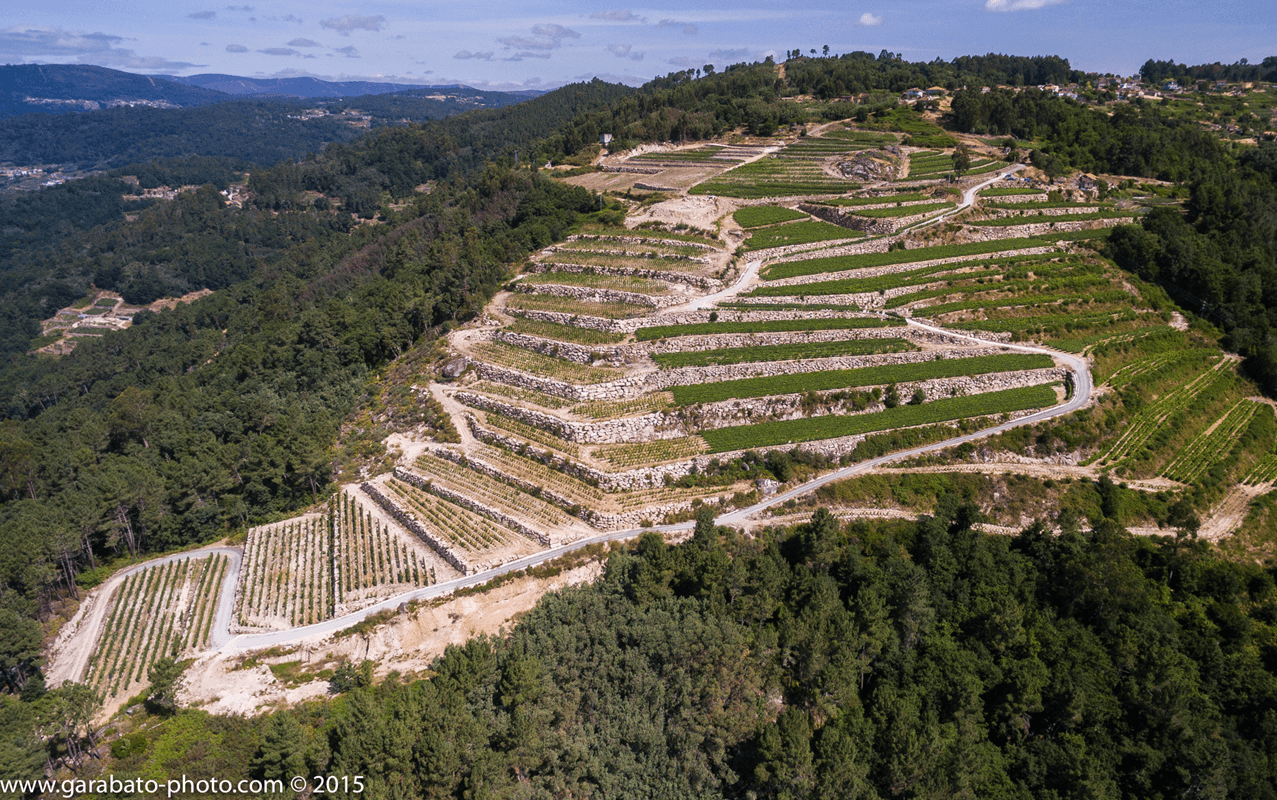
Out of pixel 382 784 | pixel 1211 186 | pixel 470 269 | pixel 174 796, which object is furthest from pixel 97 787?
pixel 1211 186

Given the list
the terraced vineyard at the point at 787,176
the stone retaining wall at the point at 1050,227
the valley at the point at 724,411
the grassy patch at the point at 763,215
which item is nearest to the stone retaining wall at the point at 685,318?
the valley at the point at 724,411

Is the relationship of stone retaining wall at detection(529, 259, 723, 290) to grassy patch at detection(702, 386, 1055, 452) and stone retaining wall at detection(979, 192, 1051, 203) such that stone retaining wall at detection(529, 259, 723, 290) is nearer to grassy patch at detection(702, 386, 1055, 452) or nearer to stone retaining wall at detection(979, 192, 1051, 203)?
grassy patch at detection(702, 386, 1055, 452)

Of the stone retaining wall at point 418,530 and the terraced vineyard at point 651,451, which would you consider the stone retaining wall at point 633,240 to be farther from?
the stone retaining wall at point 418,530

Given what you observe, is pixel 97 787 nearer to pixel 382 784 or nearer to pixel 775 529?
pixel 382 784

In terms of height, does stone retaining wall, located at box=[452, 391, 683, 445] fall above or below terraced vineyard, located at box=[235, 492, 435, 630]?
above

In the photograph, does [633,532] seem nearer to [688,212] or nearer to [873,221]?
[688,212]

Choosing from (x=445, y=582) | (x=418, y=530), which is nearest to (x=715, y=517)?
(x=445, y=582)

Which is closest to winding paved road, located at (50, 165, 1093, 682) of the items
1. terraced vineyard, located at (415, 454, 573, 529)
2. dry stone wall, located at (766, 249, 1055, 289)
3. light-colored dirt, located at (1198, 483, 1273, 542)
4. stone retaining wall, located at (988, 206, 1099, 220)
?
terraced vineyard, located at (415, 454, 573, 529)
